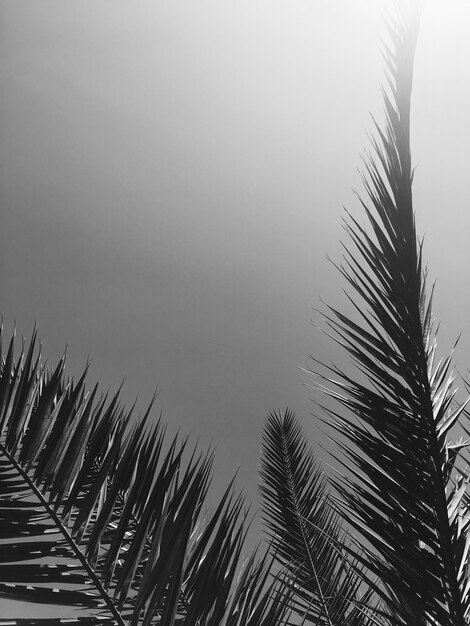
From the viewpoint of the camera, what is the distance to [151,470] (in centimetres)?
178

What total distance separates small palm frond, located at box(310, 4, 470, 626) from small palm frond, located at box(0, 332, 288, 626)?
368mm

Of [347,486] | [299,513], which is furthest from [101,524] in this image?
[299,513]

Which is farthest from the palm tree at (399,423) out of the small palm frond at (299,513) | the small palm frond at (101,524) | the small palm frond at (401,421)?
the small palm frond at (299,513)

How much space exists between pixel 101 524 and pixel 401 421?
0.81 m

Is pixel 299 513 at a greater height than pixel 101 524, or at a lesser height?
greater

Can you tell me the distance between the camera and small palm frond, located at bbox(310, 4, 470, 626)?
145cm

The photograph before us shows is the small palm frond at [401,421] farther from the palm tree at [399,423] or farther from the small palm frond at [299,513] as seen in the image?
the small palm frond at [299,513]

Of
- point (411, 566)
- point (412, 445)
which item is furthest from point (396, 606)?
point (412, 445)

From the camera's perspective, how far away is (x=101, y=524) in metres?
1.61

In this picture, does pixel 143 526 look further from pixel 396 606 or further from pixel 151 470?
pixel 396 606

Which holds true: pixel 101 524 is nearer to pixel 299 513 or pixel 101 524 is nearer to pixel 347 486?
pixel 347 486

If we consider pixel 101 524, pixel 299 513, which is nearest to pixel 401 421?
pixel 101 524

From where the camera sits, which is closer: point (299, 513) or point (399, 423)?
point (399, 423)

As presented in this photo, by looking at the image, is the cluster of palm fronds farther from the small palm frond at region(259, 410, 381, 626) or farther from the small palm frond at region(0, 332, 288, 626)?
the small palm frond at region(259, 410, 381, 626)
